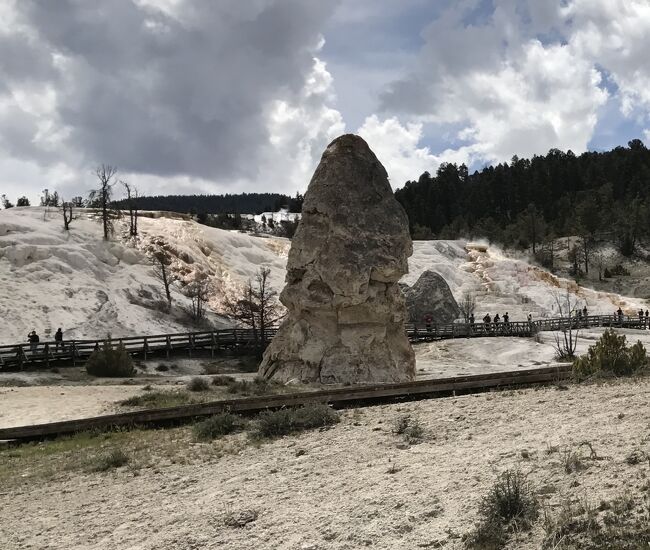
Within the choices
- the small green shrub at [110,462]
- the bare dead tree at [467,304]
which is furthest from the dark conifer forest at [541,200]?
the small green shrub at [110,462]

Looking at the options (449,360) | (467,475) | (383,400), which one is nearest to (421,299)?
(449,360)

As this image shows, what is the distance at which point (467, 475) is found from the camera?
6.03 m

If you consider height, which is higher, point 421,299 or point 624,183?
point 624,183

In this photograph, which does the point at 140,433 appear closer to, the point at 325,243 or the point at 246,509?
the point at 246,509

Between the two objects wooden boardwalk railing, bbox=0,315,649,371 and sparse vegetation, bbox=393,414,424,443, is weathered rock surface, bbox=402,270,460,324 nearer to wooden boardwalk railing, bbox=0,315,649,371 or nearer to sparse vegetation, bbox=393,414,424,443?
wooden boardwalk railing, bbox=0,315,649,371

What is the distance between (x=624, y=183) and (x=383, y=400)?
324 ft

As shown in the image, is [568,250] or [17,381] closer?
[17,381]

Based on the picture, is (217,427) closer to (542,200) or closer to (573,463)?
(573,463)

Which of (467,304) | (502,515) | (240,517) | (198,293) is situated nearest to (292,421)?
(240,517)

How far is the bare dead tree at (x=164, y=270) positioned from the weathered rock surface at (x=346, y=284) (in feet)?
73.7

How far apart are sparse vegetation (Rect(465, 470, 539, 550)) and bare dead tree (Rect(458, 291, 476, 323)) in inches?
1702

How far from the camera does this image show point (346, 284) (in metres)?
20.3

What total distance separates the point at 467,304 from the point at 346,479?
45.0 metres

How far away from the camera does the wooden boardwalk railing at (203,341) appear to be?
2845cm
